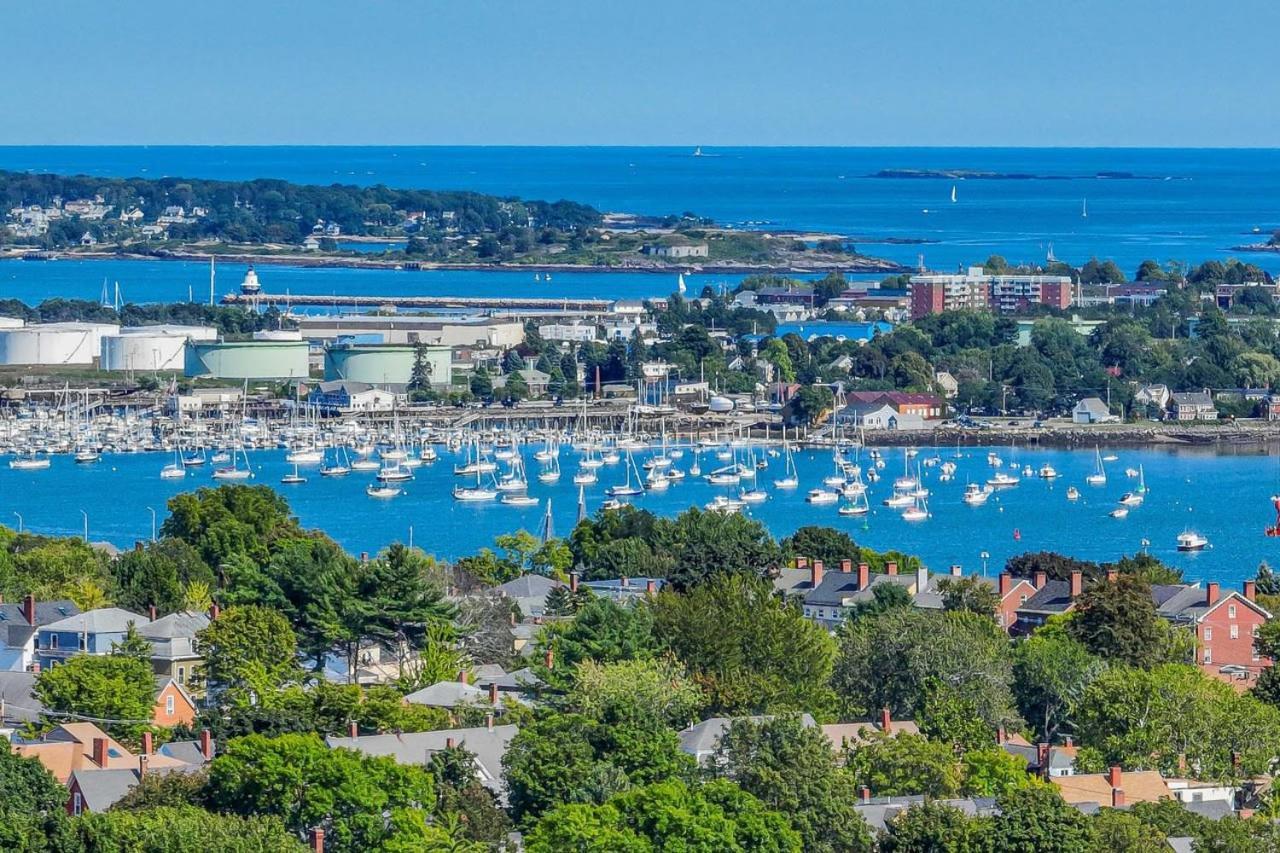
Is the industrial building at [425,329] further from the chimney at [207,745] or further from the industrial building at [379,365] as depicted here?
the chimney at [207,745]

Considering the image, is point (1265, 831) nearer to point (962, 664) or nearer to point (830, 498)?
point (962, 664)

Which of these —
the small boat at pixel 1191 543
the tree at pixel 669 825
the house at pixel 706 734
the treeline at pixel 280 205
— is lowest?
the treeline at pixel 280 205

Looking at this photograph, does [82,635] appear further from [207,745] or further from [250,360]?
[250,360]

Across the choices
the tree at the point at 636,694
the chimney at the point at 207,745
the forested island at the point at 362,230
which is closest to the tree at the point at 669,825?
the tree at the point at 636,694

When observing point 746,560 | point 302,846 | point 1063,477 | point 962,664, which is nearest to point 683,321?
point 1063,477

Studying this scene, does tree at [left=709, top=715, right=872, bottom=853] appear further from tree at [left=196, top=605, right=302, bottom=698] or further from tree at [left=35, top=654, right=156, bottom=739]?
tree at [left=196, top=605, right=302, bottom=698]

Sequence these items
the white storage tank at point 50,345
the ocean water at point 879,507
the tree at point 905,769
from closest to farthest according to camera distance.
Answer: the tree at point 905,769
the ocean water at point 879,507
the white storage tank at point 50,345

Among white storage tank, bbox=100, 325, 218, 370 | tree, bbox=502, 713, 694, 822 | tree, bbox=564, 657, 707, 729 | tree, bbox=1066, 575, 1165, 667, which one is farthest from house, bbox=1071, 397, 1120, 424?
tree, bbox=502, 713, 694, 822
